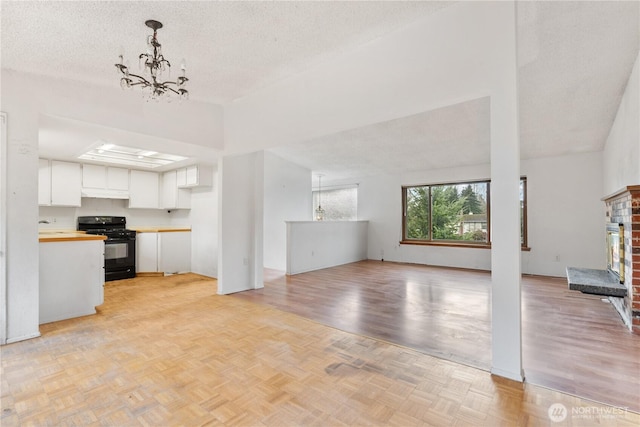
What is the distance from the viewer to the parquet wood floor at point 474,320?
2.19 metres

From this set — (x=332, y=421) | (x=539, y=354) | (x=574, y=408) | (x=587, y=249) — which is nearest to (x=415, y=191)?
(x=587, y=249)

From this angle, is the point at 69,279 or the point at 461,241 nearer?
the point at 69,279

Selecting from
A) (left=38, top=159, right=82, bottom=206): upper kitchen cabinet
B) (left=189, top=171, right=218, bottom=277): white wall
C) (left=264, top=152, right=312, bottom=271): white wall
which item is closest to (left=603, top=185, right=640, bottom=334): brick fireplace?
(left=264, top=152, right=312, bottom=271): white wall

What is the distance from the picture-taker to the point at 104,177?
18.8 ft

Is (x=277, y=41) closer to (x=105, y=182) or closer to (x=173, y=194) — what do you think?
(x=173, y=194)

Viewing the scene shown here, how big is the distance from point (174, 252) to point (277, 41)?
4.73 m

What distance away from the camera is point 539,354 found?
250 cm

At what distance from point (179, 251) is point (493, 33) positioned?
6.03 metres

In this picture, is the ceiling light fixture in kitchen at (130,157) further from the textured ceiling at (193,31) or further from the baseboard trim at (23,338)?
the baseboard trim at (23,338)

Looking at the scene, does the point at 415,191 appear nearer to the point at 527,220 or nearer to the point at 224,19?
the point at 527,220

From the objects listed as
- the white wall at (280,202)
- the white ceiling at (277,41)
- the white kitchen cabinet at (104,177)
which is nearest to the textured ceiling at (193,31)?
the white ceiling at (277,41)

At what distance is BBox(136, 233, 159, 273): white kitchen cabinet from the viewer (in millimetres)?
5738

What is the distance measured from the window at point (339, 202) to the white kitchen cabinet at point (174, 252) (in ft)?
A: 14.6

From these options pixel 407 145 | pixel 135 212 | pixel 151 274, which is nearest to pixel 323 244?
pixel 407 145
